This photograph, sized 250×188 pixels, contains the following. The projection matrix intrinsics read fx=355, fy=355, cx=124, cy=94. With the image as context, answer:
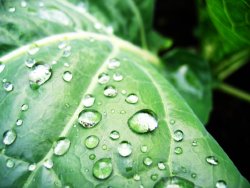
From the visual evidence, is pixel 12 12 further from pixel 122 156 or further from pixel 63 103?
pixel 122 156

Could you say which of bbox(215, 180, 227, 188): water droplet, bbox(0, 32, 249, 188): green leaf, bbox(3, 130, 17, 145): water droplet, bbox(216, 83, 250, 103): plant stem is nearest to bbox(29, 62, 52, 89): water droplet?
bbox(0, 32, 249, 188): green leaf

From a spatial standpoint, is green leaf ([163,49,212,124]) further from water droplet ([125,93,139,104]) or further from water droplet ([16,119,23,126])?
water droplet ([16,119,23,126])

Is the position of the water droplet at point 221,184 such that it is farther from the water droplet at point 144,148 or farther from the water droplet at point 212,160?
the water droplet at point 144,148

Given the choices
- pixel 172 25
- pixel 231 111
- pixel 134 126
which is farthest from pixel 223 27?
pixel 172 25

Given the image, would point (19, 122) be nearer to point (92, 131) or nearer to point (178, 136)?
point (92, 131)

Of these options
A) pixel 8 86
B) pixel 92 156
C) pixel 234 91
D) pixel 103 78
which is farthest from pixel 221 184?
pixel 234 91

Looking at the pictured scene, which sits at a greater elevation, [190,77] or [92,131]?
[92,131]
